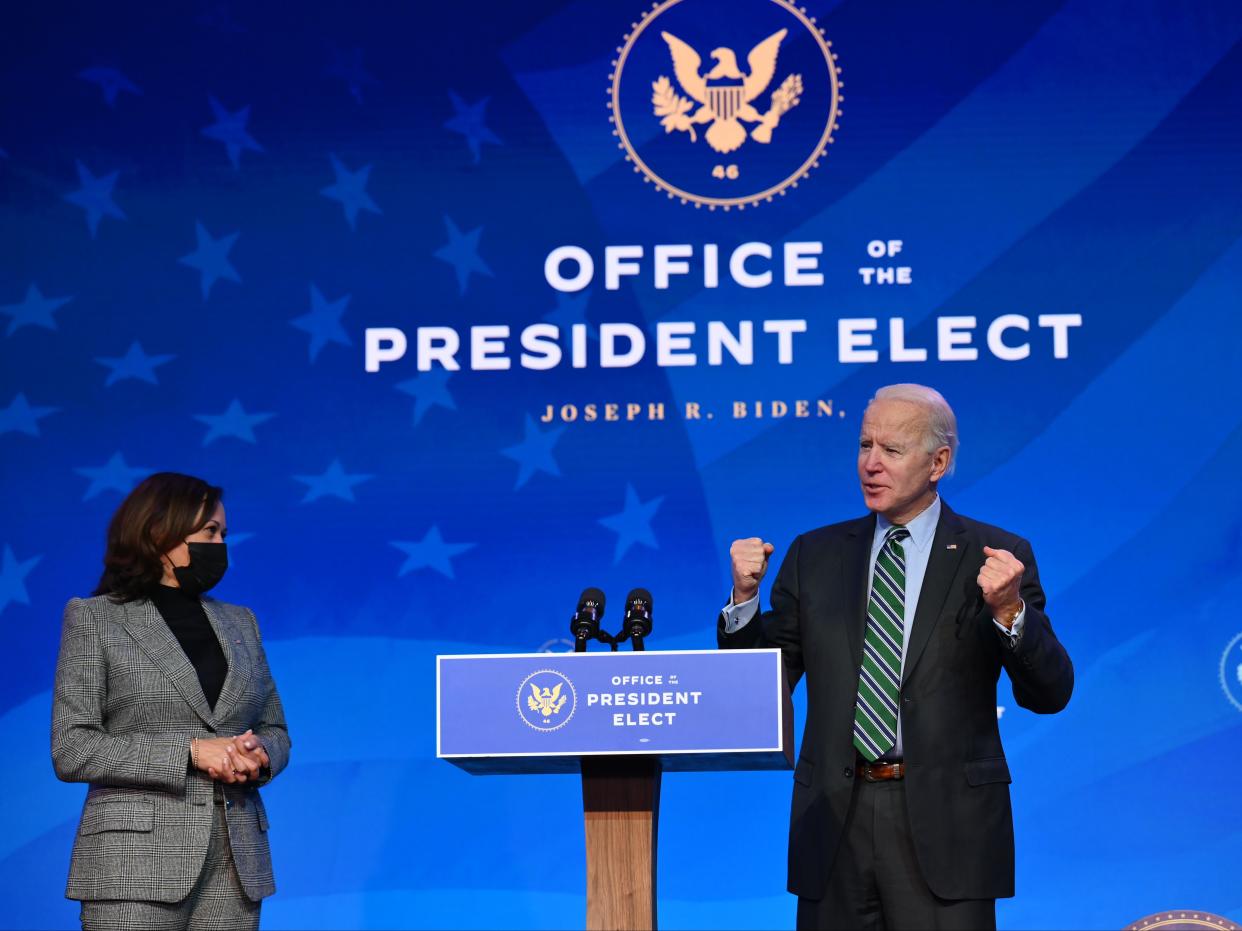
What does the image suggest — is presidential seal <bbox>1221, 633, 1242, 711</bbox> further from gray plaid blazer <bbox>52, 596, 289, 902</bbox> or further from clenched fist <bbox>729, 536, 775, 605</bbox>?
gray plaid blazer <bbox>52, 596, 289, 902</bbox>

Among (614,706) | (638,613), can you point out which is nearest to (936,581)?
(638,613)

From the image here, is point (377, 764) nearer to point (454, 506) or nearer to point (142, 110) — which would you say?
point (454, 506)

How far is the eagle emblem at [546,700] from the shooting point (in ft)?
8.64

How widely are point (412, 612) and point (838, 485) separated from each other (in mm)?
1360

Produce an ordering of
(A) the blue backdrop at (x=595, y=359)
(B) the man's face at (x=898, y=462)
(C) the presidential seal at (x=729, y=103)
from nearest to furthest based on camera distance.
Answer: (B) the man's face at (x=898, y=462) → (A) the blue backdrop at (x=595, y=359) → (C) the presidential seal at (x=729, y=103)

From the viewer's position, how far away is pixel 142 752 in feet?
10.2

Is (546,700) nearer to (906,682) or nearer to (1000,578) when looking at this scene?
(906,682)

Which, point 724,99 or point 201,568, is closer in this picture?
point 201,568

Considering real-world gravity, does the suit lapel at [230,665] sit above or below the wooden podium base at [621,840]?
above

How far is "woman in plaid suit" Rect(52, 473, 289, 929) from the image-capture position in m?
3.08

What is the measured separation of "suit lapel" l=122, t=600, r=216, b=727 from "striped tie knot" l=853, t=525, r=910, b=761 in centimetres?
129

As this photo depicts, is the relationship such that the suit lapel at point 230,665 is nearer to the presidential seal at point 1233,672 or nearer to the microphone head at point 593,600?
the microphone head at point 593,600

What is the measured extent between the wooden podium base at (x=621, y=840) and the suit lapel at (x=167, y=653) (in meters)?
0.90

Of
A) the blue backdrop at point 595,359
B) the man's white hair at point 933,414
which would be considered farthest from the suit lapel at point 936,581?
the blue backdrop at point 595,359
